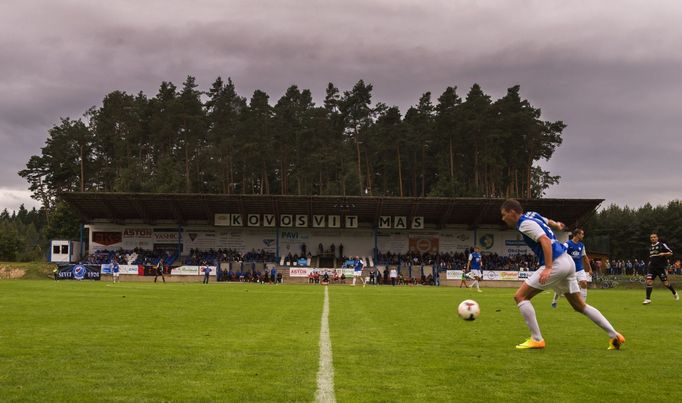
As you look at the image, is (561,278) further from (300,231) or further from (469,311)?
(300,231)

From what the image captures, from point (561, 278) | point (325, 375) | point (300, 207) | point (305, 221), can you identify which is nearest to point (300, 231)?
point (305, 221)

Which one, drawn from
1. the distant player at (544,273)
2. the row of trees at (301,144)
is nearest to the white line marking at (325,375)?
the distant player at (544,273)

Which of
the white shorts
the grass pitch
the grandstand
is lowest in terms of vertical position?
the grass pitch

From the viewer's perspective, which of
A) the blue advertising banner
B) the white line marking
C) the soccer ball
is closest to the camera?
the white line marking

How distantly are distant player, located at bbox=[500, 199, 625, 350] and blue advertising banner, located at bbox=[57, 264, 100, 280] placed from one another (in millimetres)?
48527

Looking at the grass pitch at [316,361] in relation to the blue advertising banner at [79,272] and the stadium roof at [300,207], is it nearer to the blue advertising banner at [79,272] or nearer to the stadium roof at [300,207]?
the blue advertising banner at [79,272]

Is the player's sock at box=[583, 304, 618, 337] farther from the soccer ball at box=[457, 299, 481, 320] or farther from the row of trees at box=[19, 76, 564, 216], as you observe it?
the row of trees at box=[19, 76, 564, 216]

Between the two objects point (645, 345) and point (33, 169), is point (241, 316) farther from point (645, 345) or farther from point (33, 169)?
point (33, 169)

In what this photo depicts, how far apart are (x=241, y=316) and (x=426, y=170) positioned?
7119 centimetres

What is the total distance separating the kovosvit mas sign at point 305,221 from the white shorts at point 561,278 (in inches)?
2086

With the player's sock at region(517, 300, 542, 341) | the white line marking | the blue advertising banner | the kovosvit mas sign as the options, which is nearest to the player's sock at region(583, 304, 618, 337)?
the player's sock at region(517, 300, 542, 341)

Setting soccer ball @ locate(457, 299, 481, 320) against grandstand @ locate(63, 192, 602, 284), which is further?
grandstand @ locate(63, 192, 602, 284)

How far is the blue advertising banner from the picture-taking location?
5159cm

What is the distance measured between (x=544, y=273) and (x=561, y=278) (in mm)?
432
